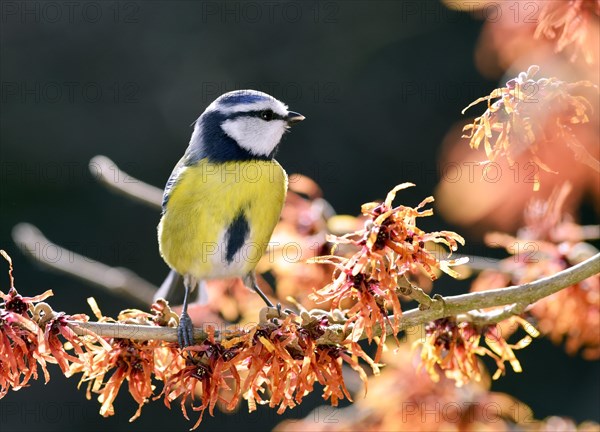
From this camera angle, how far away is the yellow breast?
8.49 feet

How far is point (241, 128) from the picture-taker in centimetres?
265

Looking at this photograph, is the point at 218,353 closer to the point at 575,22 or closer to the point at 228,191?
the point at 228,191

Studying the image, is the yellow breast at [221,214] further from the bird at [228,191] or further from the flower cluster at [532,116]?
the flower cluster at [532,116]

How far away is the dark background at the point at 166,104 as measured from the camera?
203 inches

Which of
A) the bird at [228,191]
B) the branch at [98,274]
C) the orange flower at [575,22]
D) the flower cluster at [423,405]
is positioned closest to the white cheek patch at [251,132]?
the bird at [228,191]

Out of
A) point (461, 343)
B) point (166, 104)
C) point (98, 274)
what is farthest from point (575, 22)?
point (166, 104)

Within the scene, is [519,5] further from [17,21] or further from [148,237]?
[17,21]

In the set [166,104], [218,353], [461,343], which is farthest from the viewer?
[166,104]

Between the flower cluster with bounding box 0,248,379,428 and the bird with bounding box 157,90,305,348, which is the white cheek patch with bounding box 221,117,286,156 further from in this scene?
the flower cluster with bounding box 0,248,379,428

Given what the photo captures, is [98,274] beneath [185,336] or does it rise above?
beneath

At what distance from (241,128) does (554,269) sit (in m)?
0.97

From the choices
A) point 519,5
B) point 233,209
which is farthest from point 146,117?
point 519,5

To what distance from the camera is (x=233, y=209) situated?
2.59 meters

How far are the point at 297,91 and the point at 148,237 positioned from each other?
4.23 feet
